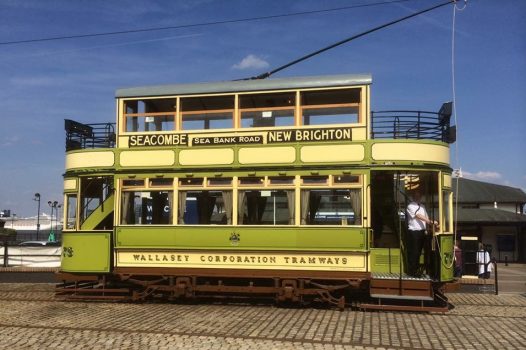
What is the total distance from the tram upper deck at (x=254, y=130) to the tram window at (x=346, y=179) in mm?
321

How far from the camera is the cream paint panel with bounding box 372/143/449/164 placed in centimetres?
1083

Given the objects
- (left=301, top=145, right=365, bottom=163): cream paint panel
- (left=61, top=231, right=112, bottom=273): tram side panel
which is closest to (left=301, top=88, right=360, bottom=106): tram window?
(left=301, top=145, right=365, bottom=163): cream paint panel

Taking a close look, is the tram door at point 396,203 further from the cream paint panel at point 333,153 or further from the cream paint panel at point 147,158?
the cream paint panel at point 147,158

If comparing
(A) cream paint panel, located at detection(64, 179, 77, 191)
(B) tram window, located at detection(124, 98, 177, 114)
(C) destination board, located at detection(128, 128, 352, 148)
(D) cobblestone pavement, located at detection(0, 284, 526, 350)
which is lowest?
(D) cobblestone pavement, located at detection(0, 284, 526, 350)

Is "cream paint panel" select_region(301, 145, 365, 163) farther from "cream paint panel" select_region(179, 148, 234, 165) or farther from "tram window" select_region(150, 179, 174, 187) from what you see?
"tram window" select_region(150, 179, 174, 187)

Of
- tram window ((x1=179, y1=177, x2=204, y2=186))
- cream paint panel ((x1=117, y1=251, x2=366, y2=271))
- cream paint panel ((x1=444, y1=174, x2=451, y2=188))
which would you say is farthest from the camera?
tram window ((x1=179, y1=177, x2=204, y2=186))

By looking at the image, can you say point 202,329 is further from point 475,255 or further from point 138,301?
point 475,255

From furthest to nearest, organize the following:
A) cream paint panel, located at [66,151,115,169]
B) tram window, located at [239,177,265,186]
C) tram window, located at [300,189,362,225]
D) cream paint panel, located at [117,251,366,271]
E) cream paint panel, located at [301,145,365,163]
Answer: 1. cream paint panel, located at [66,151,115,169]
2. tram window, located at [239,177,265,186]
3. cream paint panel, located at [301,145,365,163]
4. tram window, located at [300,189,362,225]
5. cream paint panel, located at [117,251,366,271]

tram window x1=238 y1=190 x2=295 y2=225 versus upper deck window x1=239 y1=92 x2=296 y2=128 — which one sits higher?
upper deck window x1=239 y1=92 x2=296 y2=128

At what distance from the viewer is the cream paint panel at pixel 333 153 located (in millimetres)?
10992

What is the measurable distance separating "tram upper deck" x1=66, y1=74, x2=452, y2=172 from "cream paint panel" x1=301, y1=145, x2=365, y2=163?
0.02 metres

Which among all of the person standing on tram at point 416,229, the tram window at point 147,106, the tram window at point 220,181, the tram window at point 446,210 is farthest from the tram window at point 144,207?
the tram window at point 446,210

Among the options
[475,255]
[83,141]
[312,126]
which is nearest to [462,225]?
[475,255]

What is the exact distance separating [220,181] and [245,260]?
6.05 ft
